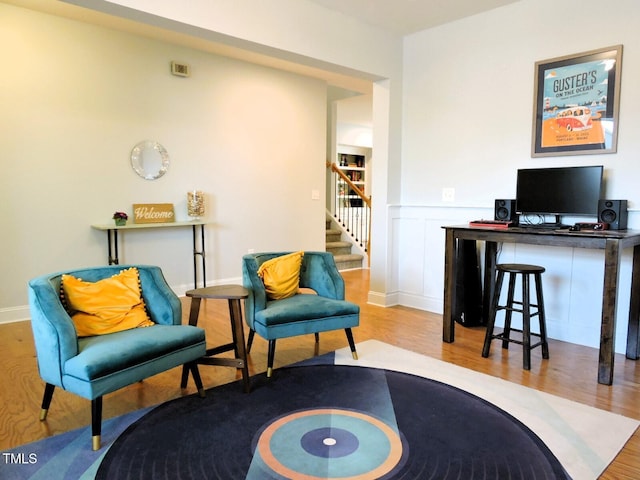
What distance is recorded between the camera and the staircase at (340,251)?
23.8 feet

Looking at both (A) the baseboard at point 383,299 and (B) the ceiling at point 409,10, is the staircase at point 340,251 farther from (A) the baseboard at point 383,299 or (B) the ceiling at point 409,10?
(B) the ceiling at point 409,10

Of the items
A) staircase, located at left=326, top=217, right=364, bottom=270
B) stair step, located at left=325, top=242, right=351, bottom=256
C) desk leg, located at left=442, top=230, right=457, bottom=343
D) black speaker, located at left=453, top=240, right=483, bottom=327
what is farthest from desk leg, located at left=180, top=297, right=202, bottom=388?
stair step, located at left=325, top=242, right=351, bottom=256

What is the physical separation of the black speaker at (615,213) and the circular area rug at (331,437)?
5.55 ft

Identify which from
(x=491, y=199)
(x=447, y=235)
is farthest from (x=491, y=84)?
(x=447, y=235)

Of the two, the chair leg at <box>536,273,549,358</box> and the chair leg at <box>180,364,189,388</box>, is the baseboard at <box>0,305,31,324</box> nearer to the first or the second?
the chair leg at <box>180,364,189,388</box>

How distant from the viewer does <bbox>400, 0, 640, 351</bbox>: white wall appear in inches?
130

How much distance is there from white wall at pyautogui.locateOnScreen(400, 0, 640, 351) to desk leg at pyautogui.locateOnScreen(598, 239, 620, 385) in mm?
733

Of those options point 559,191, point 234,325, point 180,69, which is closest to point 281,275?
point 234,325

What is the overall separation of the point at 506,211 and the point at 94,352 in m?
3.20

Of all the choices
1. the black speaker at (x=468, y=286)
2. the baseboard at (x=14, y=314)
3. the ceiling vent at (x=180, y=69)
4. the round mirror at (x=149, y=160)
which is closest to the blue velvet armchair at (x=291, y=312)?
the black speaker at (x=468, y=286)

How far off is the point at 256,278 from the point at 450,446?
60.9 inches

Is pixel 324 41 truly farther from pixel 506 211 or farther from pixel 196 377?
pixel 196 377

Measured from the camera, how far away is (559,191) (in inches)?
135

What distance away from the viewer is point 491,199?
4.02m
